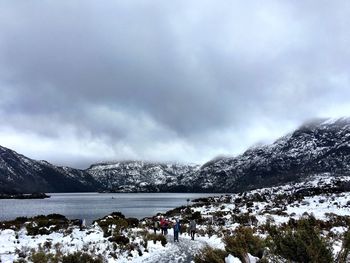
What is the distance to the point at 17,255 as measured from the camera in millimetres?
17953

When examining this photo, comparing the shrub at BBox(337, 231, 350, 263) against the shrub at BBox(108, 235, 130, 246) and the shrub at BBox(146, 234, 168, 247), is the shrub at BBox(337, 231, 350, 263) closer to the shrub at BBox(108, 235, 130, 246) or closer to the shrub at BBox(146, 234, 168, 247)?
the shrub at BBox(108, 235, 130, 246)

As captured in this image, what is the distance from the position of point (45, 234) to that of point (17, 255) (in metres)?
13.2

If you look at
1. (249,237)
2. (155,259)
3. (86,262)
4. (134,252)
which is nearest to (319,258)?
(249,237)

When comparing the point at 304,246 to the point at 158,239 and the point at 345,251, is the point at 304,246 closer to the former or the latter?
the point at 345,251

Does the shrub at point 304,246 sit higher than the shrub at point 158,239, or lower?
higher

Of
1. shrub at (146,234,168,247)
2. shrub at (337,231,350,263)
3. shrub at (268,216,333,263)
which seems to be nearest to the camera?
shrub at (268,216,333,263)

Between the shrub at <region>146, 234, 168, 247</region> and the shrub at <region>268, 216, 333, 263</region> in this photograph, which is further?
the shrub at <region>146, 234, 168, 247</region>

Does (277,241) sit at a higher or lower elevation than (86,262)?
higher

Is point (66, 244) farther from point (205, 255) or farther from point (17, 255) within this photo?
point (205, 255)

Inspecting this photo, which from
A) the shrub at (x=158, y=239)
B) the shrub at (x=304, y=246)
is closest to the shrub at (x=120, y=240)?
the shrub at (x=158, y=239)

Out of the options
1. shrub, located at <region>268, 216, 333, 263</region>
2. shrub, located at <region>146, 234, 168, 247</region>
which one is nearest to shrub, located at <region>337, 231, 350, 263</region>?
shrub, located at <region>268, 216, 333, 263</region>

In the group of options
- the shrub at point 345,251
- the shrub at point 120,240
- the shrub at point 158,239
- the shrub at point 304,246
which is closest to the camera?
the shrub at point 304,246

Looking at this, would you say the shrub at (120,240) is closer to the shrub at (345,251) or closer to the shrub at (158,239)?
the shrub at (158,239)

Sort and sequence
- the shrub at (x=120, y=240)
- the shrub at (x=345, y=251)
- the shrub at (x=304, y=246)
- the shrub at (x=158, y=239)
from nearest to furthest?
1. the shrub at (x=304, y=246)
2. the shrub at (x=345, y=251)
3. the shrub at (x=120, y=240)
4. the shrub at (x=158, y=239)
